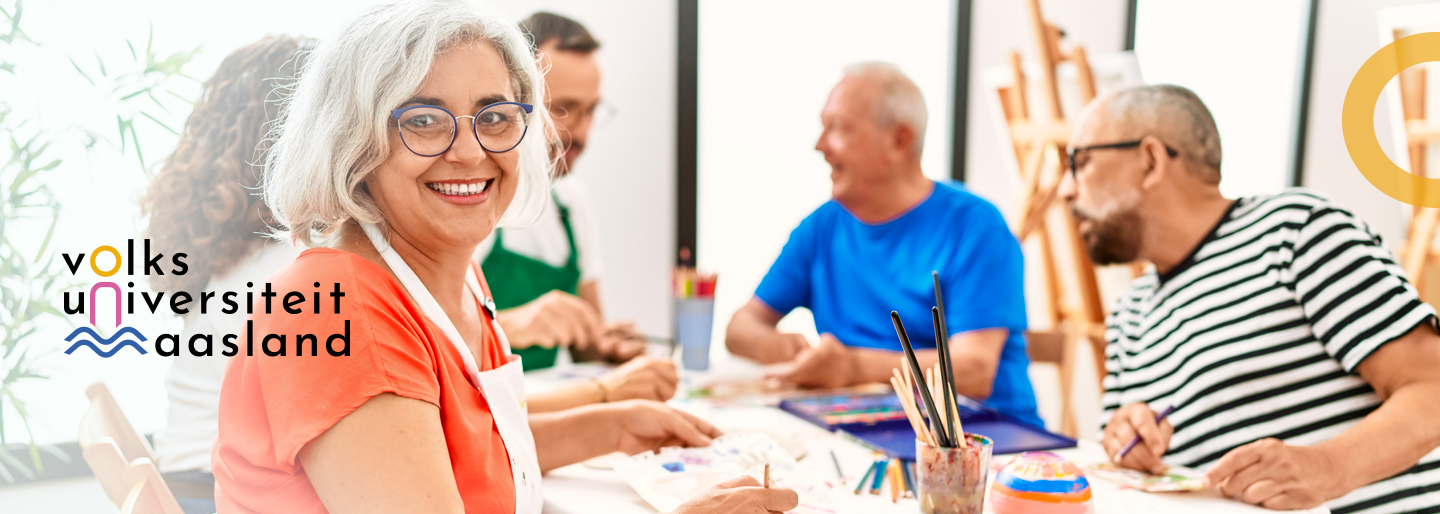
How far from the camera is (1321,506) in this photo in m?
1.15

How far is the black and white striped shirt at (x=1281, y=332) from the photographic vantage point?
139 centimetres

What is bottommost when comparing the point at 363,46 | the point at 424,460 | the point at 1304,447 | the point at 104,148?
the point at 1304,447

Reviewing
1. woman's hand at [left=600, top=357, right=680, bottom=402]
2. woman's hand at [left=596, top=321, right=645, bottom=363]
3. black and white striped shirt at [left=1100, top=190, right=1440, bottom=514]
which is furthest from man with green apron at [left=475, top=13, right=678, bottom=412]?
black and white striped shirt at [left=1100, top=190, right=1440, bottom=514]

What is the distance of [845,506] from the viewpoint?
111 centimetres

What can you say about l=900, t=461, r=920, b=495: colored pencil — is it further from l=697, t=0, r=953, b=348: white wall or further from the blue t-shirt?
l=697, t=0, r=953, b=348: white wall

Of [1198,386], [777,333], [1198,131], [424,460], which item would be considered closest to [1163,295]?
[1198,386]

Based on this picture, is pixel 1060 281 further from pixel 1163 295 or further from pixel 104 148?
pixel 104 148

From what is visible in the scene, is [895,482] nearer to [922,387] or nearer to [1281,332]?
[922,387]

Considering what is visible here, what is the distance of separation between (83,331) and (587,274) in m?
1.47

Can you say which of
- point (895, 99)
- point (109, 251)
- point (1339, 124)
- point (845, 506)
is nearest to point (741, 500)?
point (845, 506)

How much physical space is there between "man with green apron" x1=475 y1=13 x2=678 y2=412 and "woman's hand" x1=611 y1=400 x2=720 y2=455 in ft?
1.90

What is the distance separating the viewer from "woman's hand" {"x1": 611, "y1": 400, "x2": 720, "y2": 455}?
1315 millimetres

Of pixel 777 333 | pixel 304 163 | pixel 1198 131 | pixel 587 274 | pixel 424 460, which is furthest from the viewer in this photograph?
pixel 587 274

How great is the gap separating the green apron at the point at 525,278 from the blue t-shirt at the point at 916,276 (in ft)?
1.88
